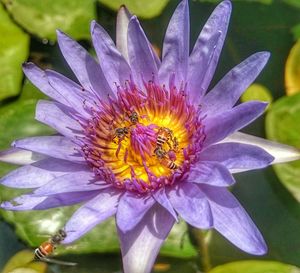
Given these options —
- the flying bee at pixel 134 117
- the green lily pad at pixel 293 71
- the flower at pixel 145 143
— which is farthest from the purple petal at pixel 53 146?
the green lily pad at pixel 293 71

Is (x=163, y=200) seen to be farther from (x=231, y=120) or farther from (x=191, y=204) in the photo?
(x=231, y=120)

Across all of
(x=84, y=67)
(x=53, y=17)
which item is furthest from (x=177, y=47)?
(x=53, y=17)

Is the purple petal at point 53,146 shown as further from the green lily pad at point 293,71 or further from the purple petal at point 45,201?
the green lily pad at point 293,71

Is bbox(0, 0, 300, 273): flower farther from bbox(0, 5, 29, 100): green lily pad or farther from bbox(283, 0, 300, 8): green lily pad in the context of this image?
bbox(283, 0, 300, 8): green lily pad

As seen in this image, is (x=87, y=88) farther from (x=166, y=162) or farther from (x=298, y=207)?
(x=298, y=207)

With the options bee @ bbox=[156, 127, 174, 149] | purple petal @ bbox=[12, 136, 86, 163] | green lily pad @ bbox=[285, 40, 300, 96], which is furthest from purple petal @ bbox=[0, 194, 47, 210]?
green lily pad @ bbox=[285, 40, 300, 96]
